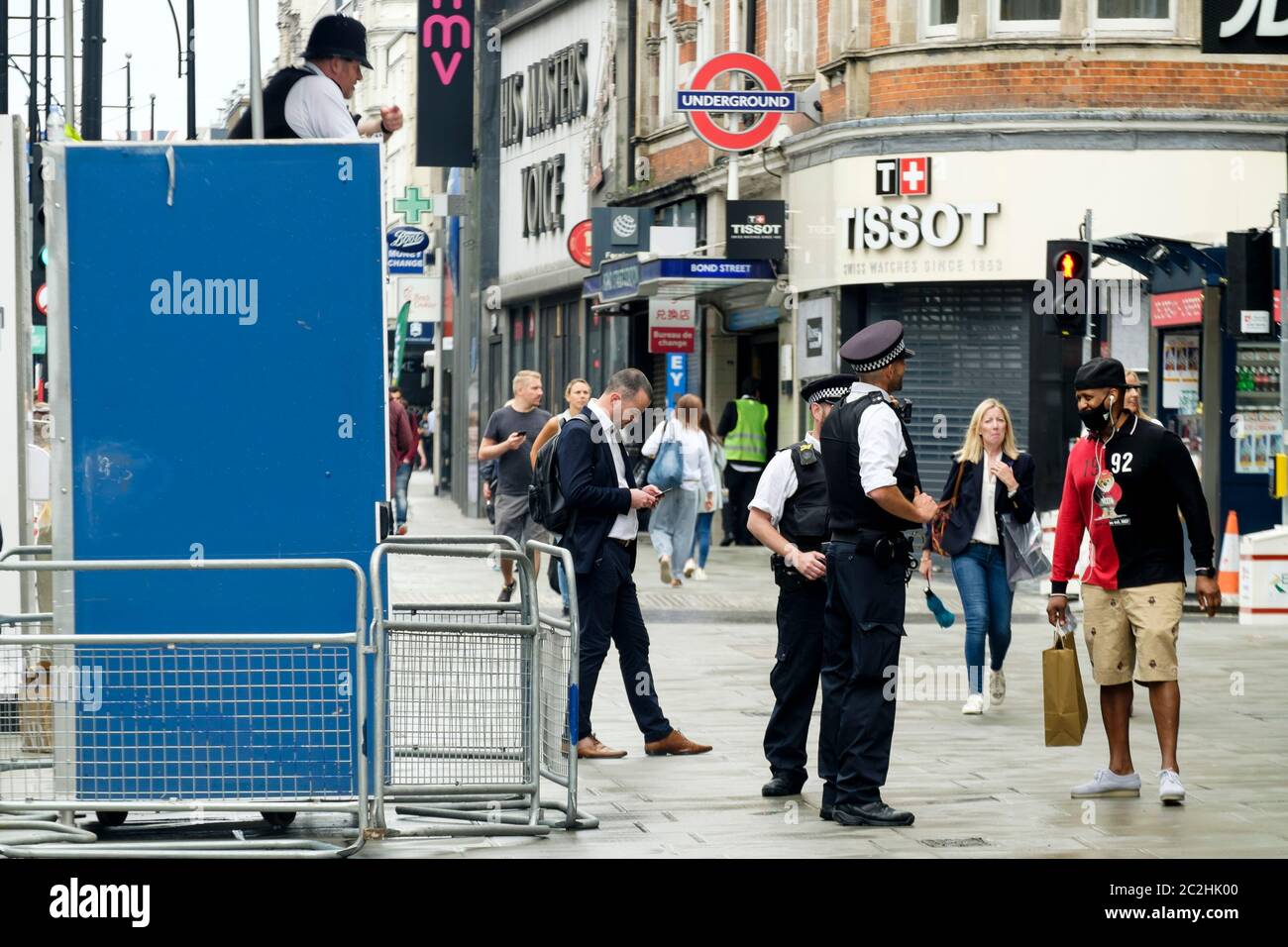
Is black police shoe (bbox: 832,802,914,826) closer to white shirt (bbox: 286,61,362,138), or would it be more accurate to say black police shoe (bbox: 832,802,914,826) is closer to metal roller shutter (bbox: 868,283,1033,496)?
white shirt (bbox: 286,61,362,138)

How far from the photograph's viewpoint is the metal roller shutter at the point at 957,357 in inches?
944

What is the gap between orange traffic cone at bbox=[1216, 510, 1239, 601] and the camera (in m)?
19.4

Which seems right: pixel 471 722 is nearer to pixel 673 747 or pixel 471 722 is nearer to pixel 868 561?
pixel 868 561

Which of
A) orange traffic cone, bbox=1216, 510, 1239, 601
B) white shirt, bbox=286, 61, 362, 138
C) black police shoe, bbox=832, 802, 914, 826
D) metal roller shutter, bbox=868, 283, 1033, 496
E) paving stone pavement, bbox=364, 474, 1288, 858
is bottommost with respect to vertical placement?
paving stone pavement, bbox=364, 474, 1288, 858

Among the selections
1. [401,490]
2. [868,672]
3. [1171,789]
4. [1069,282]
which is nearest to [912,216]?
[1069,282]

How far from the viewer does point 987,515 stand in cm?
Result: 1274

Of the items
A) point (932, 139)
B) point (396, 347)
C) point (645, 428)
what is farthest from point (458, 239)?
point (932, 139)

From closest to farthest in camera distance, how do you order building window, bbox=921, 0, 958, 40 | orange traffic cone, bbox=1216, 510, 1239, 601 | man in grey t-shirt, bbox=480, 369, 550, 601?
man in grey t-shirt, bbox=480, 369, 550, 601 → orange traffic cone, bbox=1216, 510, 1239, 601 → building window, bbox=921, 0, 958, 40

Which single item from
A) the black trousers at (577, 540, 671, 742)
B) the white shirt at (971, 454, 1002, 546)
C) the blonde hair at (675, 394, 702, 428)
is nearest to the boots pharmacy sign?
the blonde hair at (675, 394, 702, 428)

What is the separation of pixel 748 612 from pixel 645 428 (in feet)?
35.9

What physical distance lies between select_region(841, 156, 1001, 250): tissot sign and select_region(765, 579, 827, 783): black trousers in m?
14.8

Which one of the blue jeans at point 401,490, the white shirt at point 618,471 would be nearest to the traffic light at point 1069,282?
the white shirt at point 618,471

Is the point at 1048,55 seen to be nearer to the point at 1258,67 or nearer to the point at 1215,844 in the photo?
the point at 1258,67

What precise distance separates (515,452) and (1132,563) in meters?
8.74
